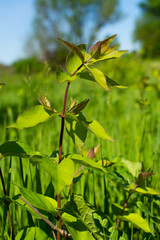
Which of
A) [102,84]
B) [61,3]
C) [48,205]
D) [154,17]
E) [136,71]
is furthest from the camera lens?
[154,17]

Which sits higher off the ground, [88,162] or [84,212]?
[88,162]

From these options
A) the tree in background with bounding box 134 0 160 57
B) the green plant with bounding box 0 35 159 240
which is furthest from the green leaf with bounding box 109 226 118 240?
the tree in background with bounding box 134 0 160 57

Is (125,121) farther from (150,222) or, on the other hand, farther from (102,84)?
(102,84)

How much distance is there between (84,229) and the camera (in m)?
0.48

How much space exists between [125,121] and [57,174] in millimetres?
1546

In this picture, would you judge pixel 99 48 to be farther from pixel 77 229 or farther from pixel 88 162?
pixel 77 229

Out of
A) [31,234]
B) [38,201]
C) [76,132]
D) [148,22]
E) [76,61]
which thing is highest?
[148,22]

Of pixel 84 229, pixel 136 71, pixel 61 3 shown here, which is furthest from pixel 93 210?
pixel 61 3

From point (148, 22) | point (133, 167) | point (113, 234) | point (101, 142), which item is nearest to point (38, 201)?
point (113, 234)

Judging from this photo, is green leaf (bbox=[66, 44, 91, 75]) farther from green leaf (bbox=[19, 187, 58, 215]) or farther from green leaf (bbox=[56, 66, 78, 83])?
green leaf (bbox=[19, 187, 58, 215])

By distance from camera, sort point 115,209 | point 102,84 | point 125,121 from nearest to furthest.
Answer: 1. point 102,84
2. point 115,209
3. point 125,121

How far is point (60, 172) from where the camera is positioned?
0.40 meters

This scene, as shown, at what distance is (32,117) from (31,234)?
0.28 meters

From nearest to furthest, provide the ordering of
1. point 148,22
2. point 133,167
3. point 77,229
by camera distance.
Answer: point 77,229
point 133,167
point 148,22
